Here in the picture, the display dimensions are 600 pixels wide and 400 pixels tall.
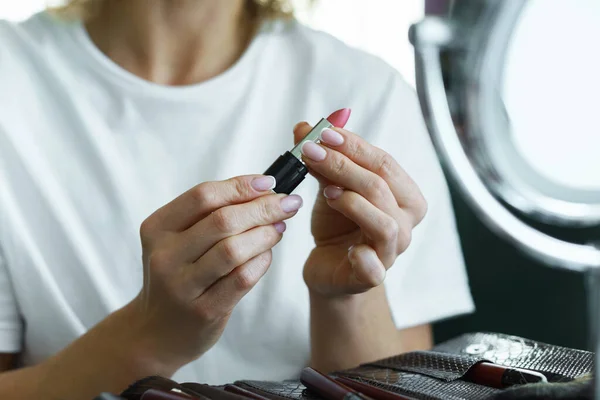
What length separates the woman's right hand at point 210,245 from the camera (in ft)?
1.43

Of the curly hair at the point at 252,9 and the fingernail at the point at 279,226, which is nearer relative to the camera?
the fingernail at the point at 279,226

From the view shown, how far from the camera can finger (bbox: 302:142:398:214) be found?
45 centimetres

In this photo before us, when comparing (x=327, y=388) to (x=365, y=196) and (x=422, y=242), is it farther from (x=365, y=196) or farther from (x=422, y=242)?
(x=422, y=242)

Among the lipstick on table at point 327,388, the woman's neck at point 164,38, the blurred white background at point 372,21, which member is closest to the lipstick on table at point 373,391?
the lipstick on table at point 327,388

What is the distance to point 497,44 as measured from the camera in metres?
0.35

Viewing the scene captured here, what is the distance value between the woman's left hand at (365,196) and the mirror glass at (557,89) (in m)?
0.11

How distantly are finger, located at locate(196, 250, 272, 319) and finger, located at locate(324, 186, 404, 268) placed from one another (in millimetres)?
60

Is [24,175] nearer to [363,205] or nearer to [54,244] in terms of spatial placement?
[54,244]

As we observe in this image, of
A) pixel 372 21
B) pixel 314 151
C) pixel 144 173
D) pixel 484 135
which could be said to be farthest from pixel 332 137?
pixel 372 21

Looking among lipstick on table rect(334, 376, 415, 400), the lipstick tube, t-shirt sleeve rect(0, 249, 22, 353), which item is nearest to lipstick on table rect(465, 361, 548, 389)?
lipstick on table rect(334, 376, 415, 400)

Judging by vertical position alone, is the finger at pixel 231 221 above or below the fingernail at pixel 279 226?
above

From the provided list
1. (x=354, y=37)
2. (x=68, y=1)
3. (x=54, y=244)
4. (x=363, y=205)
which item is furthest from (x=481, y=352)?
(x=354, y=37)

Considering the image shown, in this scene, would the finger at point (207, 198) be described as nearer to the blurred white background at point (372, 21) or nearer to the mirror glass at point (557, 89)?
the mirror glass at point (557, 89)

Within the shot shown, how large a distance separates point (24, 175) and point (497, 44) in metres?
0.50
